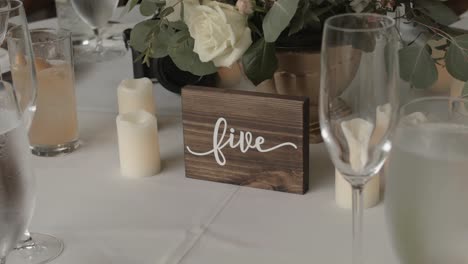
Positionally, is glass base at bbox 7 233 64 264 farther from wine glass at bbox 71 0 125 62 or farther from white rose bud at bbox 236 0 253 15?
wine glass at bbox 71 0 125 62

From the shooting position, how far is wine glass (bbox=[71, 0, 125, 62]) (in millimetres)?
1671

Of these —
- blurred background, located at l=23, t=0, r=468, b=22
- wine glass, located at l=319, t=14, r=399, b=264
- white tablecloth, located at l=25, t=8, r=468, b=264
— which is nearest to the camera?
wine glass, located at l=319, t=14, r=399, b=264

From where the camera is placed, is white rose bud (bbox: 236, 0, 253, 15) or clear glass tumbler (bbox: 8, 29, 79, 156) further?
clear glass tumbler (bbox: 8, 29, 79, 156)

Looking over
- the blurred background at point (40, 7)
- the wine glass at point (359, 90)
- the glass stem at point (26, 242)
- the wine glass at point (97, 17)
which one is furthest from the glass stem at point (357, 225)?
the blurred background at point (40, 7)

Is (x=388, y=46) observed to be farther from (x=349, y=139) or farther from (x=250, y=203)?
(x=250, y=203)

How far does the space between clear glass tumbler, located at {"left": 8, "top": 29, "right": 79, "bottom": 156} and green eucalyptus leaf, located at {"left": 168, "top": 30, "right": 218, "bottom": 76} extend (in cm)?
19

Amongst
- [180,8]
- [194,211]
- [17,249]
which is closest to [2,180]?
[17,249]

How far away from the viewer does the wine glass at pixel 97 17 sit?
1671 millimetres

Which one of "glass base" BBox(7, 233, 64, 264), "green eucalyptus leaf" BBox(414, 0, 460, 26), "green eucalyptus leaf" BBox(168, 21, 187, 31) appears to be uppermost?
"green eucalyptus leaf" BBox(414, 0, 460, 26)

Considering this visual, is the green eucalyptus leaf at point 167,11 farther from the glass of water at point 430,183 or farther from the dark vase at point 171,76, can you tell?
the glass of water at point 430,183

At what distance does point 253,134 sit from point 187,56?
0.16 meters

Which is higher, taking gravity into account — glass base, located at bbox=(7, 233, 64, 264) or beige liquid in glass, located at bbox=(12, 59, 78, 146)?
beige liquid in glass, located at bbox=(12, 59, 78, 146)

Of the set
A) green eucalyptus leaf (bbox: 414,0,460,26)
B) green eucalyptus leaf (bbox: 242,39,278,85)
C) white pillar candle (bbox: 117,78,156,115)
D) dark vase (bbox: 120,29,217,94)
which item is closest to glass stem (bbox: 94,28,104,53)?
dark vase (bbox: 120,29,217,94)

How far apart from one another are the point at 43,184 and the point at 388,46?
0.61 m
